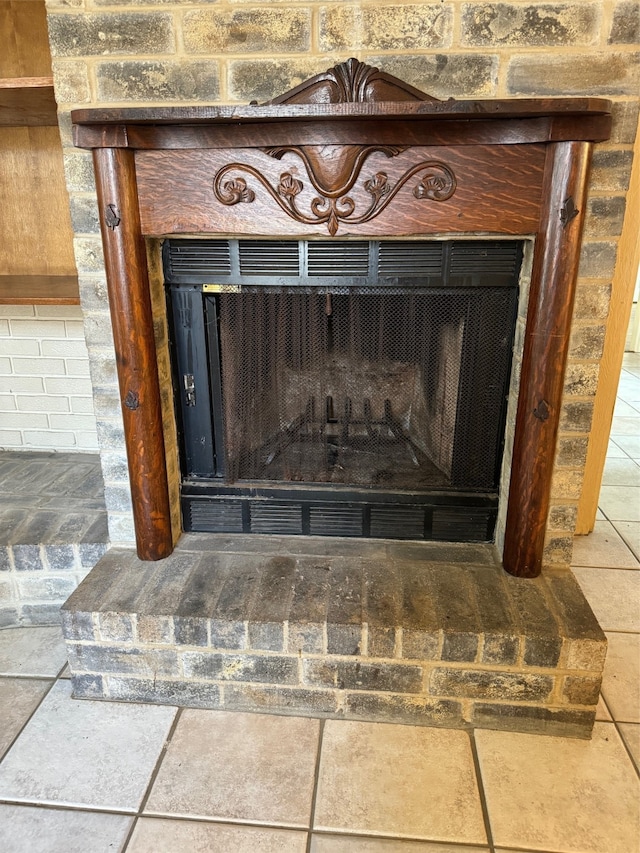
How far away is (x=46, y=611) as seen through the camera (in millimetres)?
Result: 1828

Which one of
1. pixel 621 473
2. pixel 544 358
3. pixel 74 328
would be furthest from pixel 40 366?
pixel 621 473

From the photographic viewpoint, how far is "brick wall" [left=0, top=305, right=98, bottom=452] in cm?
221

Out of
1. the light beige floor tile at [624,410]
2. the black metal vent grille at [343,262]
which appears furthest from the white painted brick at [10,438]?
the light beige floor tile at [624,410]

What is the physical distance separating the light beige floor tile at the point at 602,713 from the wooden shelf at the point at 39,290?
187 centimetres

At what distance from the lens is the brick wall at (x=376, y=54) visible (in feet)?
4.27

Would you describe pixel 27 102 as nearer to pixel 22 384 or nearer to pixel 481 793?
pixel 22 384

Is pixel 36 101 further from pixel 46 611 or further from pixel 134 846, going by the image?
pixel 134 846

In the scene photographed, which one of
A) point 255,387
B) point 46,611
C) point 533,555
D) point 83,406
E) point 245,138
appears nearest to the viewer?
point 245,138

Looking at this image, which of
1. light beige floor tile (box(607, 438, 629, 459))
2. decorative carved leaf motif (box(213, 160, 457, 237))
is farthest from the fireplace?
light beige floor tile (box(607, 438, 629, 459))

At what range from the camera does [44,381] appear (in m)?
2.28

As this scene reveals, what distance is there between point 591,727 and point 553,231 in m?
1.16

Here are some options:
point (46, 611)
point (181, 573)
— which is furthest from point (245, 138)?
point (46, 611)

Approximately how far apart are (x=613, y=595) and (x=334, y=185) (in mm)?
1554

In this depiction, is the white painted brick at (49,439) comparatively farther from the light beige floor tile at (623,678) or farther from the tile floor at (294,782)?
the light beige floor tile at (623,678)
